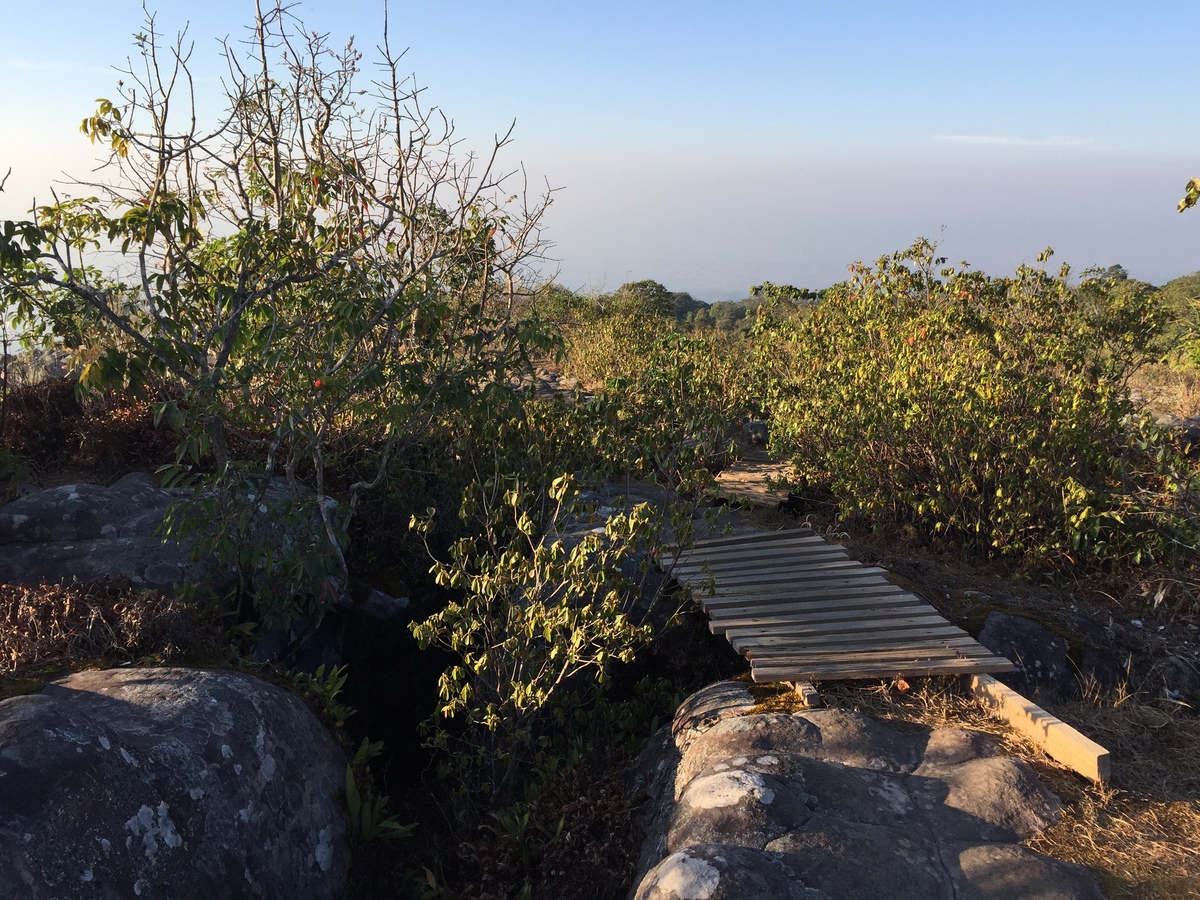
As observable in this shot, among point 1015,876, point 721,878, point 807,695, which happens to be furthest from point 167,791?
point 1015,876

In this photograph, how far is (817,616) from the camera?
5.39 meters

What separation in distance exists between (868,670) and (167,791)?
3.55 metres

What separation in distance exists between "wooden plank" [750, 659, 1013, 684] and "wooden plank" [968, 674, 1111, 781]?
0.08 meters

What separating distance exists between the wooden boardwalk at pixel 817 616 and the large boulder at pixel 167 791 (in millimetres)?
2387

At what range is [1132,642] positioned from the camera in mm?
5602

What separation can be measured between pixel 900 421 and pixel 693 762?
409 cm

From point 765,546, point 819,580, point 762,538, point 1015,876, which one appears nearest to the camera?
point 1015,876

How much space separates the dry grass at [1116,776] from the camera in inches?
129

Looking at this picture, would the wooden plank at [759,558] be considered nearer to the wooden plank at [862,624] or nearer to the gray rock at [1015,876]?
the wooden plank at [862,624]

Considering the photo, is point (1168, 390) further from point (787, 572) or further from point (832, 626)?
point (832, 626)

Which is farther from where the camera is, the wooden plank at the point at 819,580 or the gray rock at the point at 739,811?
the wooden plank at the point at 819,580

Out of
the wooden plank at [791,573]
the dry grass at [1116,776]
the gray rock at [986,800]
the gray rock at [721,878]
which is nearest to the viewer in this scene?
the gray rock at [721,878]

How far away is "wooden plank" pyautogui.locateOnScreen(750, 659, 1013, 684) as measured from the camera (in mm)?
4590

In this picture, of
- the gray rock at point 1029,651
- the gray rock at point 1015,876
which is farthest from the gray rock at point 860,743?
the gray rock at point 1029,651
